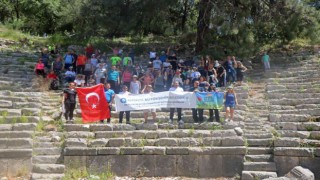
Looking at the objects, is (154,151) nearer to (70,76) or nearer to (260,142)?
(260,142)

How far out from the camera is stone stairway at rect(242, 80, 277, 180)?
38.9ft

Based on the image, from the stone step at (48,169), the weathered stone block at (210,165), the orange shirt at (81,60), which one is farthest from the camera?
the orange shirt at (81,60)

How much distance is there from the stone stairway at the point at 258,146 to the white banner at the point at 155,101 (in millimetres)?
2075

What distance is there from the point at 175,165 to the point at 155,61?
23.4 feet

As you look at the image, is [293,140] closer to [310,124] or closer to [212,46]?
[310,124]

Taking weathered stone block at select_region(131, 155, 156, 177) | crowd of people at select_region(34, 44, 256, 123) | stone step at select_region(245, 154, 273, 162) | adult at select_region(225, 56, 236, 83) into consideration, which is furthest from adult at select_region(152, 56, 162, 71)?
stone step at select_region(245, 154, 273, 162)

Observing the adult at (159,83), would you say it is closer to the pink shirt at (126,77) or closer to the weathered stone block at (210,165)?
the pink shirt at (126,77)

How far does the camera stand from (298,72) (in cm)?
2133

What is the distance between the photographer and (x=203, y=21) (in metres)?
25.1

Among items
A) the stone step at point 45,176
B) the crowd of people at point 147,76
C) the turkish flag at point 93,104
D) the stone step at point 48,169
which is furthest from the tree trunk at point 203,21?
the stone step at point 45,176

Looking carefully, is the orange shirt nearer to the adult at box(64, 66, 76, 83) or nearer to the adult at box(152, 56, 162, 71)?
the adult at box(64, 66, 76, 83)

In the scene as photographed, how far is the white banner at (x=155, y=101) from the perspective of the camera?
1453 centimetres

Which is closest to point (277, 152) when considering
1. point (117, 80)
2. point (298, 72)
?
point (117, 80)

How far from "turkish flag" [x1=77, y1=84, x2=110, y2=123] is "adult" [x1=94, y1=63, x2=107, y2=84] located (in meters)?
2.76
